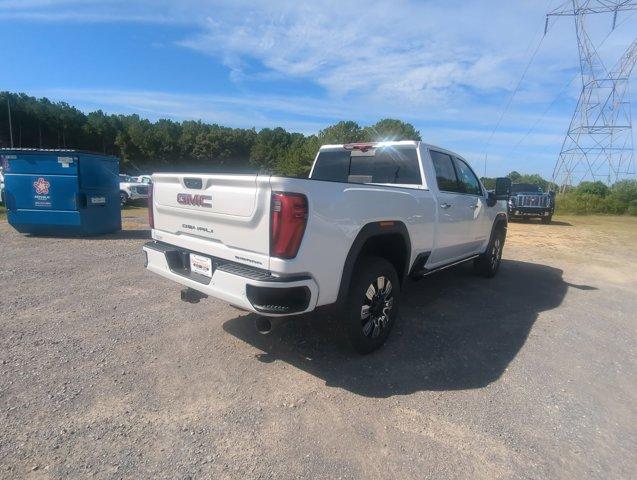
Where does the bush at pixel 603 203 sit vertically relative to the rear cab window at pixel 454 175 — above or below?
below

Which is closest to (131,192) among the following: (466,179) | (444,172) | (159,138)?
(466,179)

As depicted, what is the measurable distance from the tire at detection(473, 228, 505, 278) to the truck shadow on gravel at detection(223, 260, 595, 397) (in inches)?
28.3

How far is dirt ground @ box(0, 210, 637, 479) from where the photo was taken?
2.42m

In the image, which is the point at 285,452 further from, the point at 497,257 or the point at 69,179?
the point at 69,179

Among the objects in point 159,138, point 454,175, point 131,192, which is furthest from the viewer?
point 159,138

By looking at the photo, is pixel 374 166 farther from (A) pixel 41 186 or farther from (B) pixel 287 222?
(A) pixel 41 186

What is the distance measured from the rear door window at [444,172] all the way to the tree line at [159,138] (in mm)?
52188

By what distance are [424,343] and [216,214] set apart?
2393mm

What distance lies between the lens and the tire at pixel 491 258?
6.73 metres

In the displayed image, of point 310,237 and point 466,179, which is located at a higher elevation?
point 466,179

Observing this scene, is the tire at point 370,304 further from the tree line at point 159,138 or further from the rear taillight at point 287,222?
the tree line at point 159,138

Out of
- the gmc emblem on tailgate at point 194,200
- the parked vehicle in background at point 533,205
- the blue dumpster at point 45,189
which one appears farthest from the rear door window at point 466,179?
the parked vehicle in background at point 533,205

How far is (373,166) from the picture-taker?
511 cm

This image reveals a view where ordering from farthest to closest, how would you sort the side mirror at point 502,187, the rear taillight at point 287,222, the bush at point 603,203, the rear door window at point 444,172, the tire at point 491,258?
the bush at point 603,203, the tire at point 491,258, the side mirror at point 502,187, the rear door window at point 444,172, the rear taillight at point 287,222
